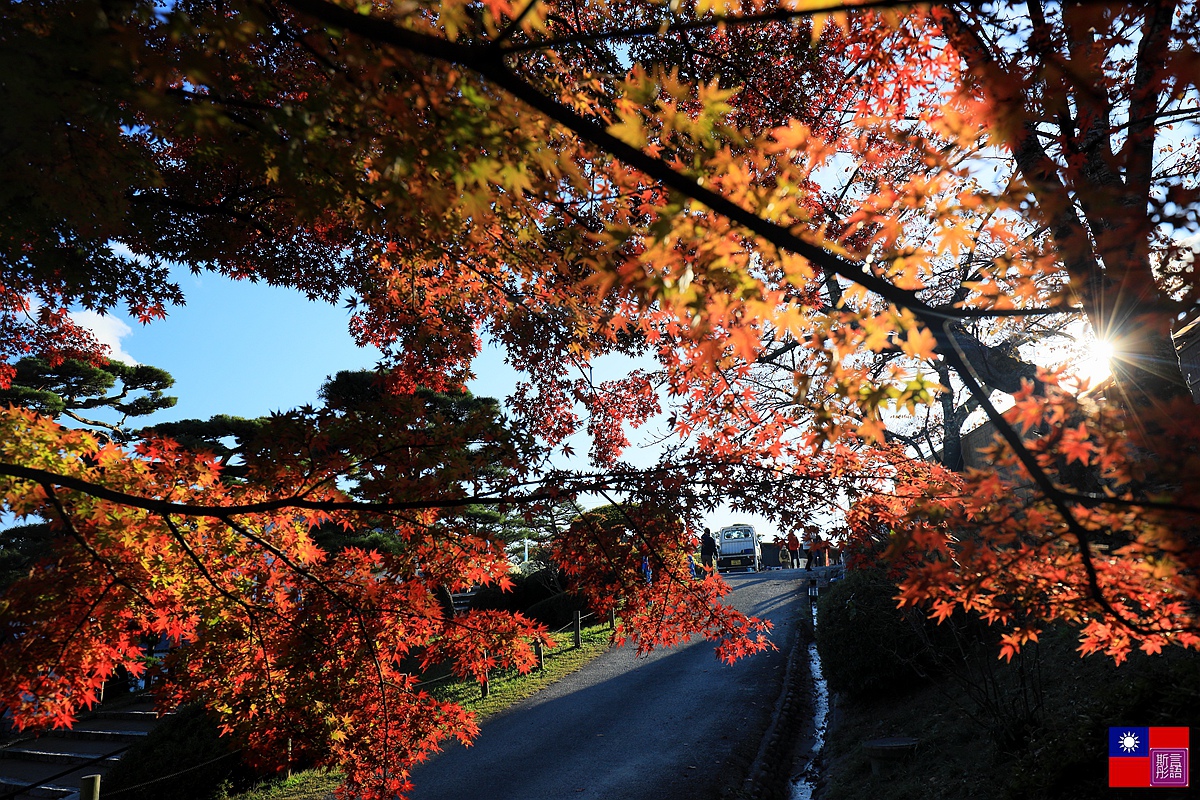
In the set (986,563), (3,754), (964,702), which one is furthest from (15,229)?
(3,754)

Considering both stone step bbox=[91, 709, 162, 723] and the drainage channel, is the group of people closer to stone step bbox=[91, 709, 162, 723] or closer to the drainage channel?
the drainage channel

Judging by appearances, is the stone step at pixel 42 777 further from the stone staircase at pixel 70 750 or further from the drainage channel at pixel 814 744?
the drainage channel at pixel 814 744

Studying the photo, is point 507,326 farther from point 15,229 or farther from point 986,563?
point 986,563

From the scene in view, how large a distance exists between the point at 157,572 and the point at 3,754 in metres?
12.3

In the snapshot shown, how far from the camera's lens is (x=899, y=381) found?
2.35 metres

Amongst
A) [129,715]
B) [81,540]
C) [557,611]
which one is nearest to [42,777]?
[129,715]

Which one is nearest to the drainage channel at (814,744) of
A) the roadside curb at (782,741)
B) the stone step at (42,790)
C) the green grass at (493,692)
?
the roadside curb at (782,741)

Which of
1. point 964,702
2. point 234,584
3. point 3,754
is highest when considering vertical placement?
point 234,584

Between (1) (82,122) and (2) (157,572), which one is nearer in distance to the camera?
(1) (82,122)

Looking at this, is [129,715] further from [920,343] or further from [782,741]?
[920,343]

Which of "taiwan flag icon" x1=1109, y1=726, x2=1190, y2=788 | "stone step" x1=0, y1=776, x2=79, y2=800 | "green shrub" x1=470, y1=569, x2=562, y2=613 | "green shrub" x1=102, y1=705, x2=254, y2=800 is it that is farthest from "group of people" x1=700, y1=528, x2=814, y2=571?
"stone step" x1=0, y1=776, x2=79, y2=800

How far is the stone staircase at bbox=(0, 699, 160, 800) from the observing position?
1011 centimetres

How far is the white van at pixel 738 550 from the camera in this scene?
38438mm

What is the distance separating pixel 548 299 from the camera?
549cm
